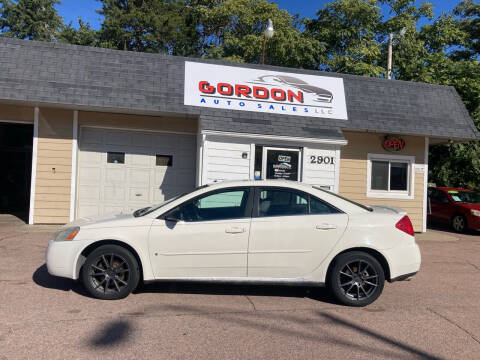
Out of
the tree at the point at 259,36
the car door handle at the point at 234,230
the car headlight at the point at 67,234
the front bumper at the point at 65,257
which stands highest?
the tree at the point at 259,36

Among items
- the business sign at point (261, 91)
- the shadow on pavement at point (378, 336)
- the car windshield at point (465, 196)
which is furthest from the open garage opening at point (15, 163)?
the car windshield at point (465, 196)

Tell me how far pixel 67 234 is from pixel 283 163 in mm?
6258

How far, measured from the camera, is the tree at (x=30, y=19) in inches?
1124

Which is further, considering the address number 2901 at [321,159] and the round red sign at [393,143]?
the round red sign at [393,143]

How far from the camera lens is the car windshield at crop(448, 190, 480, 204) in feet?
44.1

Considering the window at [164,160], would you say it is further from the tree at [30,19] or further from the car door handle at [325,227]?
the tree at [30,19]

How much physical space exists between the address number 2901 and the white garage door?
11.1ft

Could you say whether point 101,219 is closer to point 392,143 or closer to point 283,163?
point 283,163

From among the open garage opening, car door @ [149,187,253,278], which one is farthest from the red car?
the open garage opening

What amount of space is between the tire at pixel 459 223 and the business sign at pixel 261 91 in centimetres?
553

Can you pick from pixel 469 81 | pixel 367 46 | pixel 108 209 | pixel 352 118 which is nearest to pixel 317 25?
pixel 367 46

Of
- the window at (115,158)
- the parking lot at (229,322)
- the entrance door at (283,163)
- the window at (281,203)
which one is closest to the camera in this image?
the parking lot at (229,322)

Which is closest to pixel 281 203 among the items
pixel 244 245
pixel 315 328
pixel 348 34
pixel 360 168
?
pixel 244 245

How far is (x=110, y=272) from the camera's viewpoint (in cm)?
505
